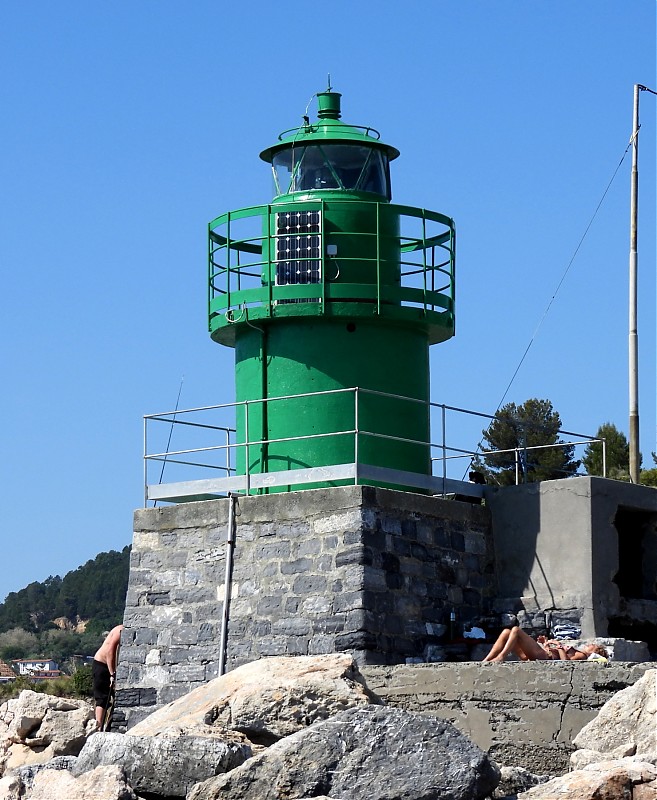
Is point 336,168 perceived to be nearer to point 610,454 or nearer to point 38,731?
point 38,731

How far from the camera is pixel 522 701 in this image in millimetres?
12969

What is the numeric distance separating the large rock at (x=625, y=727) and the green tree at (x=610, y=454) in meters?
15.6

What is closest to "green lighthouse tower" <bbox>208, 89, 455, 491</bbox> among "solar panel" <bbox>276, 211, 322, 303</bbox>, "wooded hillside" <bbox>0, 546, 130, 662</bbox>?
"solar panel" <bbox>276, 211, 322, 303</bbox>

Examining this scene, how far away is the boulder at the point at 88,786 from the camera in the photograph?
33.4 ft

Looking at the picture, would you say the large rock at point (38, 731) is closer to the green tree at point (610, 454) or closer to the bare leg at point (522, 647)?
the bare leg at point (522, 647)

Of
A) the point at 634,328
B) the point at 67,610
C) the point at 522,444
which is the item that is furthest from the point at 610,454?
the point at 67,610

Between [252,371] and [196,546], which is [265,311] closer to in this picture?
[252,371]

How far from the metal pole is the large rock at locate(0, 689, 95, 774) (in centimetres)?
653

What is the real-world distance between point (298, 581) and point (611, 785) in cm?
652

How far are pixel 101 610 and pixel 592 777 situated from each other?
220 feet

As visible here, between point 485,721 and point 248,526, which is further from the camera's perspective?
point 248,526

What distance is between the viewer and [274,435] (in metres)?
16.4

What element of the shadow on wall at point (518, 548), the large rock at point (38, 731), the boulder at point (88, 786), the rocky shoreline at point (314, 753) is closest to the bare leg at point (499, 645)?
the shadow on wall at point (518, 548)

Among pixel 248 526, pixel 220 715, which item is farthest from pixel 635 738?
pixel 248 526
